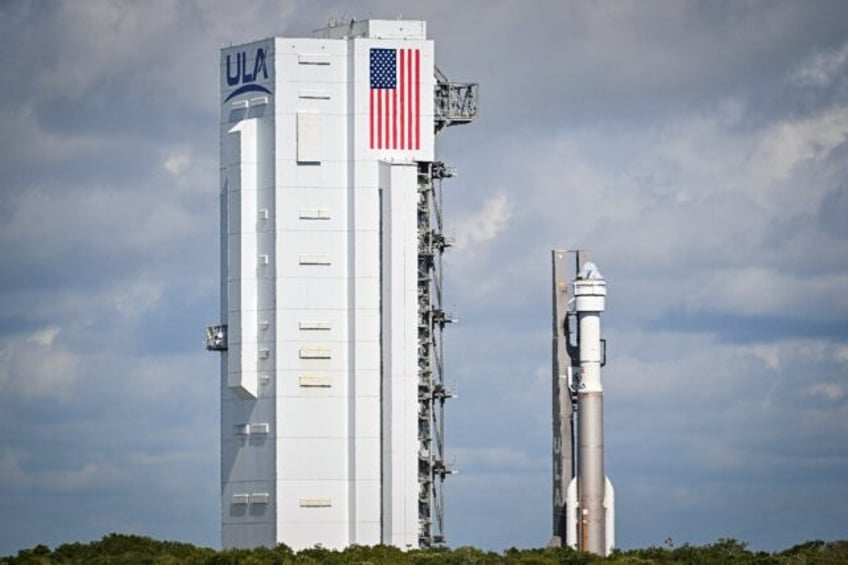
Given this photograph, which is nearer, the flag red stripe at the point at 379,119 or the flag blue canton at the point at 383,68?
the flag red stripe at the point at 379,119

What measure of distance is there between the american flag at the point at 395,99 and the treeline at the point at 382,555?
1878 centimetres

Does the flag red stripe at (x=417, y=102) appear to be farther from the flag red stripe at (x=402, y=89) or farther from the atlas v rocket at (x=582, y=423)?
the atlas v rocket at (x=582, y=423)

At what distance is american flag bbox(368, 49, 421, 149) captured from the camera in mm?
107062

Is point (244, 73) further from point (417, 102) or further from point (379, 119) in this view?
point (417, 102)

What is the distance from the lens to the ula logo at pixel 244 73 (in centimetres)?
10750

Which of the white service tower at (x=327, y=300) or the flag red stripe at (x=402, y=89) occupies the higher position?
the flag red stripe at (x=402, y=89)

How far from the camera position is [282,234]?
105750 mm

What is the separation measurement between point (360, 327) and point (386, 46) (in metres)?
13.1

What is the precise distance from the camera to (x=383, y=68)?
352 ft

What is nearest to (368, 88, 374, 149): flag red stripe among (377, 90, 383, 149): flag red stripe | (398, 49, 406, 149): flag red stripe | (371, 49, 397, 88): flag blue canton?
(377, 90, 383, 149): flag red stripe

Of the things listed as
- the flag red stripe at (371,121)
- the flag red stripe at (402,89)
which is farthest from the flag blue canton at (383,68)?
the flag red stripe at (371,121)

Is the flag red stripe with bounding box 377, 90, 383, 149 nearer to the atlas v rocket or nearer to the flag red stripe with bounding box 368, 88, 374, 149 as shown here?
the flag red stripe with bounding box 368, 88, 374, 149

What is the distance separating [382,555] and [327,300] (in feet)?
39.7

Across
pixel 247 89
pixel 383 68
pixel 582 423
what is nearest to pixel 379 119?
pixel 383 68
